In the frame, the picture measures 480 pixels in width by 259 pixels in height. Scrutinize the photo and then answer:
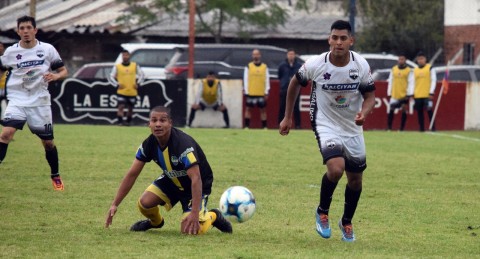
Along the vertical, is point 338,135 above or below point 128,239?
above

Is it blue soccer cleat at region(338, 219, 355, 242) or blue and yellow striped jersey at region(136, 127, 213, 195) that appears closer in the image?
blue and yellow striped jersey at region(136, 127, 213, 195)

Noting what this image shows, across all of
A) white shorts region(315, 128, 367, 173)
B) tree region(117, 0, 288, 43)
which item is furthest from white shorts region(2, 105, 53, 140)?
tree region(117, 0, 288, 43)

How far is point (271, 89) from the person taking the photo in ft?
86.9

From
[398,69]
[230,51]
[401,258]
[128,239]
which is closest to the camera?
[401,258]

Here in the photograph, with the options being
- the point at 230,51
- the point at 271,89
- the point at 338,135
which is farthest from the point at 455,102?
the point at 338,135

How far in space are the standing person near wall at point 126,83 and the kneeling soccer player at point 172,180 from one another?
53.3 ft

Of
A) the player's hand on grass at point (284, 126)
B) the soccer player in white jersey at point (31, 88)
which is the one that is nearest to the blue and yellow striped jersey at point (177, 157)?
the player's hand on grass at point (284, 126)

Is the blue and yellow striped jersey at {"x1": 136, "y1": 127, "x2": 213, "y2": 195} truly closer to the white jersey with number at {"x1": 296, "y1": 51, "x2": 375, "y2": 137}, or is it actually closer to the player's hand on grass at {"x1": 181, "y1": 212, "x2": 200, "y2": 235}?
the player's hand on grass at {"x1": 181, "y1": 212, "x2": 200, "y2": 235}

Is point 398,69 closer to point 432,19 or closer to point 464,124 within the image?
point 464,124

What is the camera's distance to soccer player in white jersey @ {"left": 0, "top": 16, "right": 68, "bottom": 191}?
492 inches

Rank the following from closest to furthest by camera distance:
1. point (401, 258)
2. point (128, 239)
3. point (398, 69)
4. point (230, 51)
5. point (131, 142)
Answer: point (401, 258)
point (128, 239)
point (131, 142)
point (398, 69)
point (230, 51)

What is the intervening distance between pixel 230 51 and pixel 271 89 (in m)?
3.42

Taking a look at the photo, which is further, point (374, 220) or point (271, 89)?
point (271, 89)

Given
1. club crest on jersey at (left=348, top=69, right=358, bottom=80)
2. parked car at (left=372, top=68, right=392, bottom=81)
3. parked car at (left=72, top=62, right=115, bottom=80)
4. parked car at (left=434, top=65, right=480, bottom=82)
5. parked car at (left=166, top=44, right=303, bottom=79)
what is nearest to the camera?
club crest on jersey at (left=348, top=69, right=358, bottom=80)
